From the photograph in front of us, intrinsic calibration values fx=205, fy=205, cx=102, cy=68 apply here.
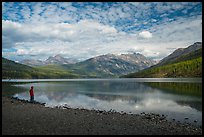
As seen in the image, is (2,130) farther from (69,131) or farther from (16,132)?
(69,131)

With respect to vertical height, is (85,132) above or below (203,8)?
below

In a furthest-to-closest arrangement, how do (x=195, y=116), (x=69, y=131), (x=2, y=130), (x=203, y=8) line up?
(x=195, y=116) → (x=69, y=131) → (x=2, y=130) → (x=203, y=8)

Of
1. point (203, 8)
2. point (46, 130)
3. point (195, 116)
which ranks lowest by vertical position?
point (195, 116)

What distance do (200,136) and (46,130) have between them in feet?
51.5

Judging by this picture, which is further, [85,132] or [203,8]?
[85,132]

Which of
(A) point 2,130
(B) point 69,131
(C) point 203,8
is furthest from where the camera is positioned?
(B) point 69,131

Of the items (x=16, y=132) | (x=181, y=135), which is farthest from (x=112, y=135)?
(x=16, y=132)

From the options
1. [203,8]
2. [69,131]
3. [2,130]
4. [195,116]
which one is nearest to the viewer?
[203,8]

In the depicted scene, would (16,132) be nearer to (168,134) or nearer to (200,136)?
(168,134)

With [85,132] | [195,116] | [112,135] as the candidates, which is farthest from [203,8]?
[195,116]

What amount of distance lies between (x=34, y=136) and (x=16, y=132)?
210 cm

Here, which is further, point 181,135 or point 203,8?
point 181,135

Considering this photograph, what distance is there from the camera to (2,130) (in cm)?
1928

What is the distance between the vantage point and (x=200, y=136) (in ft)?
68.9
